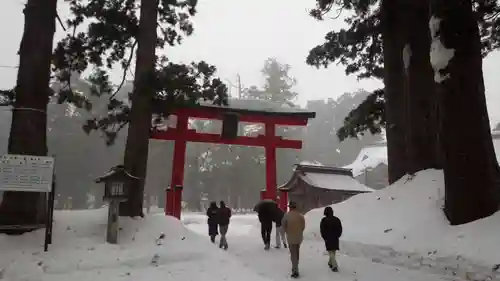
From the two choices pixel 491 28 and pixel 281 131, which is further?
pixel 281 131

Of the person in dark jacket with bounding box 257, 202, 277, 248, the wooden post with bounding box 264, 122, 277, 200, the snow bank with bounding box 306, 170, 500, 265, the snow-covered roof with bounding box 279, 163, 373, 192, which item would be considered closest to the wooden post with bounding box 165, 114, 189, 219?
the wooden post with bounding box 264, 122, 277, 200

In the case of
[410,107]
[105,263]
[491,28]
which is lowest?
[105,263]

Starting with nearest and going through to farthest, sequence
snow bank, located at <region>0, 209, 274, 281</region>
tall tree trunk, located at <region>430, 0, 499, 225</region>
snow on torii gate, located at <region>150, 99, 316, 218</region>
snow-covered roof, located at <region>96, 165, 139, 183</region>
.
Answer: snow bank, located at <region>0, 209, 274, 281</region>, tall tree trunk, located at <region>430, 0, 499, 225</region>, snow-covered roof, located at <region>96, 165, 139, 183</region>, snow on torii gate, located at <region>150, 99, 316, 218</region>

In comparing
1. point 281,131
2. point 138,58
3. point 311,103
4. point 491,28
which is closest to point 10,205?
point 138,58

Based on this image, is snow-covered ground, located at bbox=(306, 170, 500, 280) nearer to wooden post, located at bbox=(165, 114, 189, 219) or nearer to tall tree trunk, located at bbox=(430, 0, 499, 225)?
tall tree trunk, located at bbox=(430, 0, 499, 225)

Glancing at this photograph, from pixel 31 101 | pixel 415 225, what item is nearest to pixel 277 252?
pixel 415 225

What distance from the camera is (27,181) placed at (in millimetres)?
6758

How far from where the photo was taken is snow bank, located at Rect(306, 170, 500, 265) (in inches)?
246

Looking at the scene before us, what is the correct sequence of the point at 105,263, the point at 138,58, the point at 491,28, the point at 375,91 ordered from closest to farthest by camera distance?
1. the point at 105,263
2. the point at 138,58
3. the point at 491,28
4. the point at 375,91

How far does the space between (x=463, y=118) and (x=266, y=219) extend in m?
5.44

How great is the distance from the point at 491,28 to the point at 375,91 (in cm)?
363

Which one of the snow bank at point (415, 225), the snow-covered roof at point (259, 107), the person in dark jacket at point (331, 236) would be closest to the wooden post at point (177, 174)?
the snow-covered roof at point (259, 107)

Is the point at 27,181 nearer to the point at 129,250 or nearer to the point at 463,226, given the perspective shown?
the point at 129,250

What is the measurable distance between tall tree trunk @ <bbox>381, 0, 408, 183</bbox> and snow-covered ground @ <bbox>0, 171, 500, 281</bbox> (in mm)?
1865
